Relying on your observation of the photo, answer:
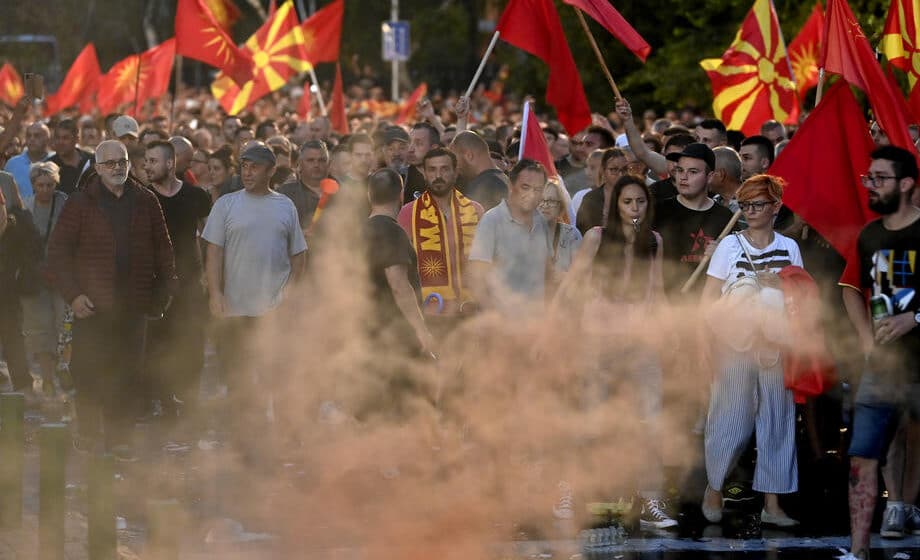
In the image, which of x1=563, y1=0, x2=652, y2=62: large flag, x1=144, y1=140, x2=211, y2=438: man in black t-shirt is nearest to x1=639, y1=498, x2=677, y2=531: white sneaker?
x1=563, y1=0, x2=652, y2=62: large flag

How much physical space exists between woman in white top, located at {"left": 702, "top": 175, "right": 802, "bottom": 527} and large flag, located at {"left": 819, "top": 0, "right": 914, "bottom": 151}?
139 cm

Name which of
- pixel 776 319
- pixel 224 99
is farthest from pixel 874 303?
pixel 224 99

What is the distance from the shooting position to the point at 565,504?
850cm

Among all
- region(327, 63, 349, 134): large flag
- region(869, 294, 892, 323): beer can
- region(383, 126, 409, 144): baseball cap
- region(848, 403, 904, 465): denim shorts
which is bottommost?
region(848, 403, 904, 465): denim shorts

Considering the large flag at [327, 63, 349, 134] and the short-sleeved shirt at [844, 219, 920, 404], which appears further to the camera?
the large flag at [327, 63, 349, 134]

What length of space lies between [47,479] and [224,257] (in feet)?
14.6

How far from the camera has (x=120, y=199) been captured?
9.87 meters

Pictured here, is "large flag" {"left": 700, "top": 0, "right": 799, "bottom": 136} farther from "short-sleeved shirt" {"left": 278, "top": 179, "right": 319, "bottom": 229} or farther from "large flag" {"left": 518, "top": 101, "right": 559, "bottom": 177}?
"short-sleeved shirt" {"left": 278, "top": 179, "right": 319, "bottom": 229}

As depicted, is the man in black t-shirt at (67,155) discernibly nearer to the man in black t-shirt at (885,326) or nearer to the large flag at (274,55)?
the large flag at (274,55)

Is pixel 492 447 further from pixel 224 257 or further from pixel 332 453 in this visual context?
pixel 224 257

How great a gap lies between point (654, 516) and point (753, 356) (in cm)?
100

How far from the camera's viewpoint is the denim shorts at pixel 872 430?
767cm

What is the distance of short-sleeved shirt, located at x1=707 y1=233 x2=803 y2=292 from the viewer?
27.7 ft

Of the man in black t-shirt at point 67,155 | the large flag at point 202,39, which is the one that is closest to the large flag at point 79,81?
the large flag at point 202,39
